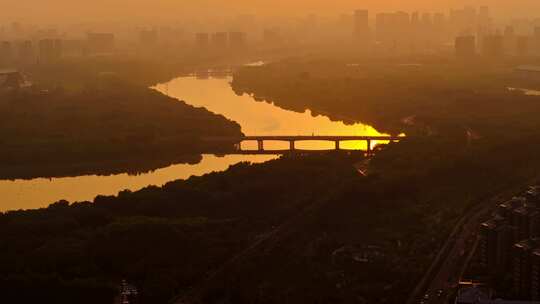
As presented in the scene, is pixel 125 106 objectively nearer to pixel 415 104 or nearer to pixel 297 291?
pixel 415 104

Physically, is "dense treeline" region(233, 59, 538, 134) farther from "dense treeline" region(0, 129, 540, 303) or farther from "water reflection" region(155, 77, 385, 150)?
"dense treeline" region(0, 129, 540, 303)

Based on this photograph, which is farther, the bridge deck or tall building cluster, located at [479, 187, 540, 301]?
the bridge deck

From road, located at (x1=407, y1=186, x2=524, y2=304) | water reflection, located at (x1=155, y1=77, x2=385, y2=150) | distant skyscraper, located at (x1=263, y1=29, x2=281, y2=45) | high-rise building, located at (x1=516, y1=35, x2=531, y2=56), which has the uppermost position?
distant skyscraper, located at (x1=263, y1=29, x2=281, y2=45)

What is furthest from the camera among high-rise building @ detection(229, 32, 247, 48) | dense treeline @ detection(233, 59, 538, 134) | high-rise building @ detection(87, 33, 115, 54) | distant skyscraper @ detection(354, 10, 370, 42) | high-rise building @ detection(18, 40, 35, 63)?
distant skyscraper @ detection(354, 10, 370, 42)

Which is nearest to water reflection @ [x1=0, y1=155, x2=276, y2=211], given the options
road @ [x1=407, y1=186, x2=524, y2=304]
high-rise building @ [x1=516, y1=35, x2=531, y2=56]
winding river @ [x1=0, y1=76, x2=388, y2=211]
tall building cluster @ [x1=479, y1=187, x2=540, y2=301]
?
winding river @ [x1=0, y1=76, x2=388, y2=211]

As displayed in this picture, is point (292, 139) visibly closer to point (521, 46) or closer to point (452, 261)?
point (452, 261)

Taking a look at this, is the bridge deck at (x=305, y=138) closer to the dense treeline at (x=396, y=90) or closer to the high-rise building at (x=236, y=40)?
the dense treeline at (x=396, y=90)
